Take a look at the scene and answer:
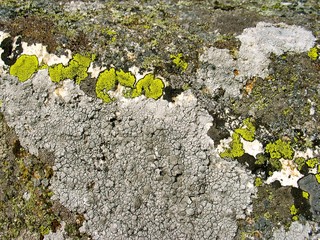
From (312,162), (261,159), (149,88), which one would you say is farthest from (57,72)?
(312,162)

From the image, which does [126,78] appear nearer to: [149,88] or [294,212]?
[149,88]

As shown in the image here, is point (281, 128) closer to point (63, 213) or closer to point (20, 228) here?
point (63, 213)

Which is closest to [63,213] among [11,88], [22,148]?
[22,148]

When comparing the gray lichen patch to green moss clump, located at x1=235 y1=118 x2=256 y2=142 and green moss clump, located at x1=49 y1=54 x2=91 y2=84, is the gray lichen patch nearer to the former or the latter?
green moss clump, located at x1=49 y1=54 x2=91 y2=84

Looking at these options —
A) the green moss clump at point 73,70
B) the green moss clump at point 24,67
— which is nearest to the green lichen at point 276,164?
the green moss clump at point 73,70

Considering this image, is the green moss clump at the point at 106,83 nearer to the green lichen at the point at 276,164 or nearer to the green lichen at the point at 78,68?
the green lichen at the point at 78,68

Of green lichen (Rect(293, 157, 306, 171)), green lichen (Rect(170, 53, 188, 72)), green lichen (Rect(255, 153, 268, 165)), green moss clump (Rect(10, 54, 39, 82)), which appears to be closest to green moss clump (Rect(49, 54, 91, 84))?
green moss clump (Rect(10, 54, 39, 82))
